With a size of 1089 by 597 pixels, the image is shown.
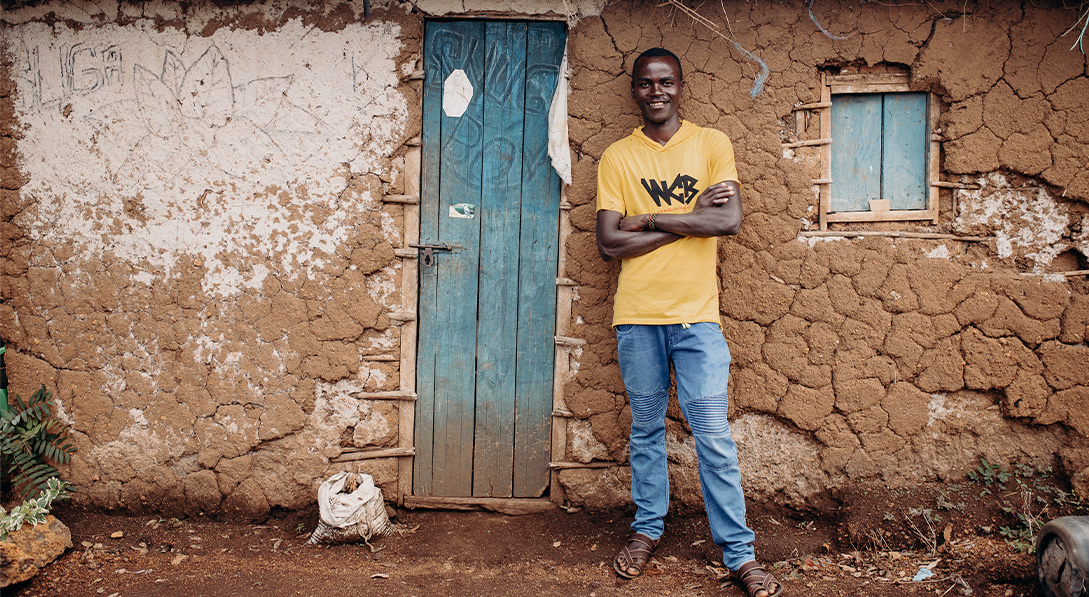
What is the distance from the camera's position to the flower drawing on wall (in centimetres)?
348

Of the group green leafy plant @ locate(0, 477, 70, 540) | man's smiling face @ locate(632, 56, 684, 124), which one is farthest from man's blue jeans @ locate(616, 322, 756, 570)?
green leafy plant @ locate(0, 477, 70, 540)

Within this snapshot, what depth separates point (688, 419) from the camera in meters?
2.96

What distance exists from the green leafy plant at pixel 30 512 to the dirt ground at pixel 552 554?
0.24 metres

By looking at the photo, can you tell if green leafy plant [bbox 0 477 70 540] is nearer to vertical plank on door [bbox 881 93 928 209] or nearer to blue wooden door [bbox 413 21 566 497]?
blue wooden door [bbox 413 21 566 497]

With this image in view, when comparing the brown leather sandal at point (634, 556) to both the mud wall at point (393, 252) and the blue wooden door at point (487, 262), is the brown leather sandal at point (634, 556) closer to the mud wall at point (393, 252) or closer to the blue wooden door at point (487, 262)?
the mud wall at point (393, 252)

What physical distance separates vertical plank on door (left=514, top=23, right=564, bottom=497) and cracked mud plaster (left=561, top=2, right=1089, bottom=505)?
16 cm

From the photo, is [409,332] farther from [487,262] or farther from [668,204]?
[668,204]

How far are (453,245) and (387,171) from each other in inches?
19.6

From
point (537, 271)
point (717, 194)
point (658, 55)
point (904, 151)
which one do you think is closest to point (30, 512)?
point (537, 271)

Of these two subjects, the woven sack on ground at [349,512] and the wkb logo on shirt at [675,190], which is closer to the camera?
the wkb logo on shirt at [675,190]

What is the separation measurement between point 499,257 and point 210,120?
1616 millimetres

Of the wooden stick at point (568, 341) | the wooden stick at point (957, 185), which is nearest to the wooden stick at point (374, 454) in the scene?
the wooden stick at point (568, 341)

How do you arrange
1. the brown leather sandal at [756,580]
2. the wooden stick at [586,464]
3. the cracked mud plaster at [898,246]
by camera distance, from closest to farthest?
the brown leather sandal at [756,580] < the cracked mud plaster at [898,246] < the wooden stick at [586,464]

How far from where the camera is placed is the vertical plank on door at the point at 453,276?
353 cm
